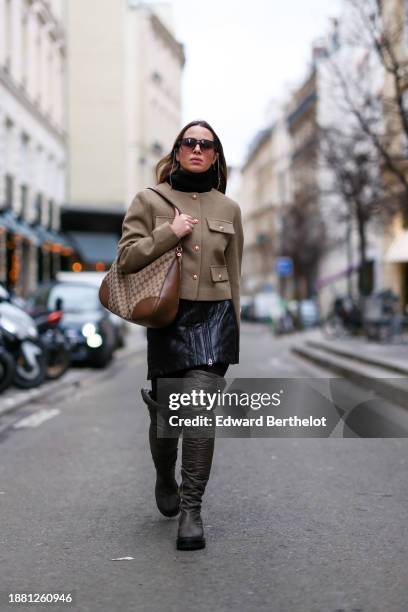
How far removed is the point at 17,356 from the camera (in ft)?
42.4

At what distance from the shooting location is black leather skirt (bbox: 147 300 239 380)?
4.71 metres

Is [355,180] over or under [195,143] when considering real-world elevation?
over

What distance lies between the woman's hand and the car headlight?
13.0 metres

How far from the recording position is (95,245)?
41.0m

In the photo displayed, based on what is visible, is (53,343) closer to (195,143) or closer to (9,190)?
(195,143)

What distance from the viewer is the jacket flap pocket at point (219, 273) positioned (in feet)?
15.6

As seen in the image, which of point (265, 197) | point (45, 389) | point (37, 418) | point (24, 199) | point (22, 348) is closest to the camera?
point (37, 418)

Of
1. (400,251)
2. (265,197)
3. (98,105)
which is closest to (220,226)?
(400,251)

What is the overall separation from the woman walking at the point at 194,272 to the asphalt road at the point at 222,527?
40 centimetres

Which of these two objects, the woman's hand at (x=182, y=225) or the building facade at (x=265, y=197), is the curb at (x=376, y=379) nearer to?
the woman's hand at (x=182, y=225)

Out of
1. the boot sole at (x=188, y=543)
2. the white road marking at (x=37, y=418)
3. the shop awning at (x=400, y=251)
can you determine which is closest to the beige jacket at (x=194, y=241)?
the boot sole at (x=188, y=543)

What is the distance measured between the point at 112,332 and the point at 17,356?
617 cm

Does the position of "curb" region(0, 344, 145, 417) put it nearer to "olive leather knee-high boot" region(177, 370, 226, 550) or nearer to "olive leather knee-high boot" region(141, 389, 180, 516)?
"olive leather knee-high boot" region(141, 389, 180, 516)

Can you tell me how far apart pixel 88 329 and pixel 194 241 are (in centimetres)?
1296
